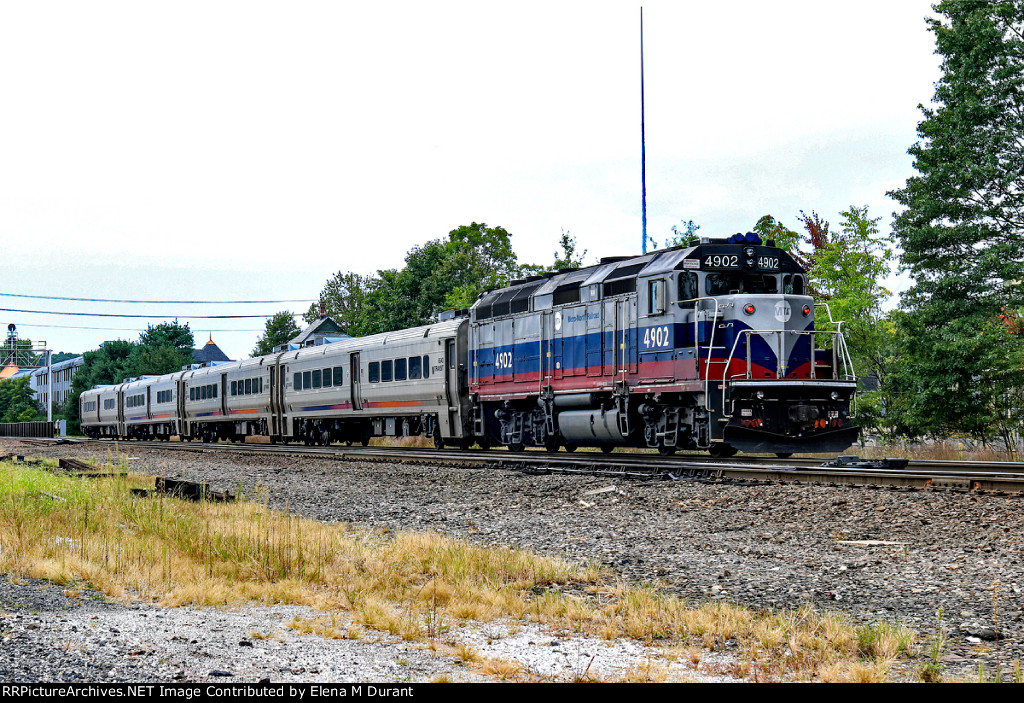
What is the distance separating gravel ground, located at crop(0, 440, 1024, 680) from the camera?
20.9ft

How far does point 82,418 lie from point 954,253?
59658 millimetres

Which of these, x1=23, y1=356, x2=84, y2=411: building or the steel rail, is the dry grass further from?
x1=23, y1=356, x2=84, y2=411: building

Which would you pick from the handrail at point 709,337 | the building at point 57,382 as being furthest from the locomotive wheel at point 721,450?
the building at point 57,382

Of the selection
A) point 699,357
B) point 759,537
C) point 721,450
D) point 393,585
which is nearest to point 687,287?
point 699,357

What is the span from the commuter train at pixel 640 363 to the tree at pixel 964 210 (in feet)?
14.5

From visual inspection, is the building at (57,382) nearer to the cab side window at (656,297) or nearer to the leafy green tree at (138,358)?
the leafy green tree at (138,358)

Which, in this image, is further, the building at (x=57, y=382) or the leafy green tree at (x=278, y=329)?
the building at (x=57, y=382)

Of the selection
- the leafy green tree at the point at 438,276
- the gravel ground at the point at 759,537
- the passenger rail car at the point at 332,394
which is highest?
the leafy green tree at the point at 438,276

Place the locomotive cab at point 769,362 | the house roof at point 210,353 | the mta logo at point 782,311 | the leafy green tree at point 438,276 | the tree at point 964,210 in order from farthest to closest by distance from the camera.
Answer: the house roof at point 210,353
the leafy green tree at point 438,276
the tree at point 964,210
the mta logo at point 782,311
the locomotive cab at point 769,362

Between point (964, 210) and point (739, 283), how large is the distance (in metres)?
11.1

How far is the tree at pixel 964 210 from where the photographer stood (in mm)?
23516

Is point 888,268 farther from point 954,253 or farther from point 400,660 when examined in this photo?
point 400,660

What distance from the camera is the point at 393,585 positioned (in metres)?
7.59

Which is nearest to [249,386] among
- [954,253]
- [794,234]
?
[794,234]
